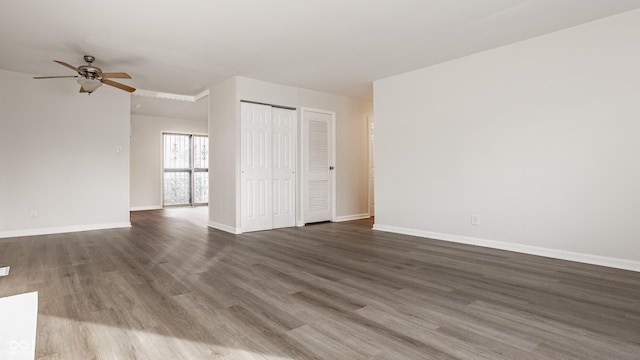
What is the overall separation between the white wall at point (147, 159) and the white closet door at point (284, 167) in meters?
5.22

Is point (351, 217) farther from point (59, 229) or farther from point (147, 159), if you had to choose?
point (147, 159)

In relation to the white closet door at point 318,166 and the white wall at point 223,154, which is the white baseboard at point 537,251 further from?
the white wall at point 223,154

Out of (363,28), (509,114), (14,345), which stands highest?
(363,28)

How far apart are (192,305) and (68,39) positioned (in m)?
3.51

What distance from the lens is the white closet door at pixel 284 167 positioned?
5832 millimetres

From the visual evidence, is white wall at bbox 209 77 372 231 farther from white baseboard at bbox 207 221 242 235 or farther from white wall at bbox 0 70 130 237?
white wall at bbox 0 70 130 237

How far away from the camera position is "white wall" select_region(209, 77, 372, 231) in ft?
17.6

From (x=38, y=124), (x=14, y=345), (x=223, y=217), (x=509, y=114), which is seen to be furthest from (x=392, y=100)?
(x=38, y=124)

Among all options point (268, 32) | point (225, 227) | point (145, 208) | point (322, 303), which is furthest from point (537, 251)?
point (145, 208)

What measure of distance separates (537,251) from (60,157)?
6960 mm

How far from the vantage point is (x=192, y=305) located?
2281 mm

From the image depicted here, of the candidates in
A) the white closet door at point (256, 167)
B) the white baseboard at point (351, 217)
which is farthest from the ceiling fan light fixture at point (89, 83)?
the white baseboard at point (351, 217)

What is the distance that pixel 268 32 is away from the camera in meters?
3.64

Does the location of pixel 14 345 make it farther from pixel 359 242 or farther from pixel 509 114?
pixel 509 114
